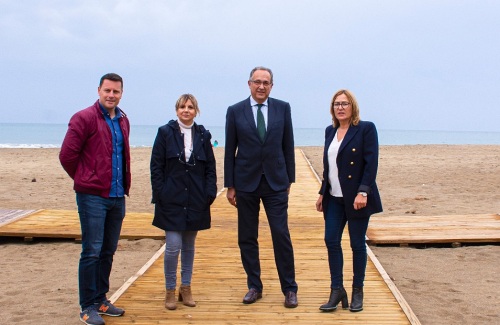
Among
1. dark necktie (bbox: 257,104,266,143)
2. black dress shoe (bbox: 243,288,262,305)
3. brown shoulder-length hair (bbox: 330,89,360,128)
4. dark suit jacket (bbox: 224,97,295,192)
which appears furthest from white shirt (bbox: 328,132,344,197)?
black dress shoe (bbox: 243,288,262,305)

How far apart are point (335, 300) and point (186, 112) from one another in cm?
191

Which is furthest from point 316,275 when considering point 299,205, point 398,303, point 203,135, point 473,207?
point 473,207

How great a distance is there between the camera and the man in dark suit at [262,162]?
4.65 metres

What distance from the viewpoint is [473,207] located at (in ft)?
37.6

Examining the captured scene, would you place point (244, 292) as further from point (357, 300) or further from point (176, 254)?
point (357, 300)

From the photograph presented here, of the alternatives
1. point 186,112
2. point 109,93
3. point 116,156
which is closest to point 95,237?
point 116,156

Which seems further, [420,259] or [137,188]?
[137,188]

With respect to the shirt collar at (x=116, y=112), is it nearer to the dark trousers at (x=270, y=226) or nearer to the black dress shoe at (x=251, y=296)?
the dark trousers at (x=270, y=226)

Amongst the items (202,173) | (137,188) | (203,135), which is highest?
(203,135)

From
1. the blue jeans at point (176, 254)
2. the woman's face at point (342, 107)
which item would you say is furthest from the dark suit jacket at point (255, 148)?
the blue jeans at point (176, 254)

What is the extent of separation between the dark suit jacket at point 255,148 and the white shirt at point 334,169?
1.10 ft

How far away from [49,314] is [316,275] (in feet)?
8.28

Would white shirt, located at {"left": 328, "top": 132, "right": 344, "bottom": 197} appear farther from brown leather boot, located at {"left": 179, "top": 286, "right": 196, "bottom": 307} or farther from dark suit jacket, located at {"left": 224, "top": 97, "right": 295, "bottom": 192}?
brown leather boot, located at {"left": 179, "top": 286, "right": 196, "bottom": 307}

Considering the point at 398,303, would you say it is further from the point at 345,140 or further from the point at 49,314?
the point at 49,314
